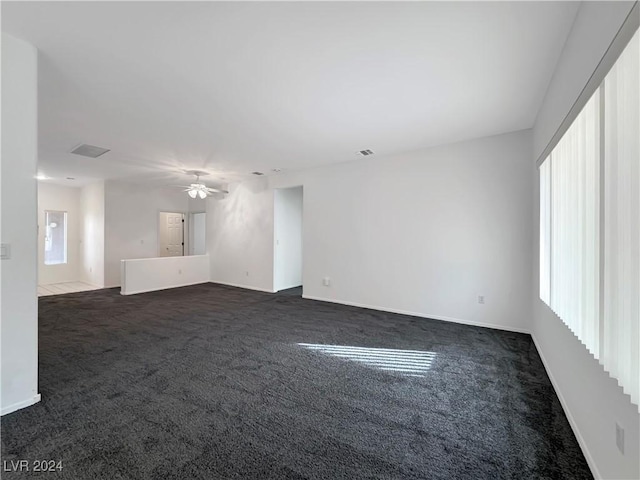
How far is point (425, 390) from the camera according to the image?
7.61 ft

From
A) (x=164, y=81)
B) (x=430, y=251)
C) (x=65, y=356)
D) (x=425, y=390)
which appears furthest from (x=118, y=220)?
(x=425, y=390)

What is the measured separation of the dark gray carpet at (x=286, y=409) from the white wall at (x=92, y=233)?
3962mm

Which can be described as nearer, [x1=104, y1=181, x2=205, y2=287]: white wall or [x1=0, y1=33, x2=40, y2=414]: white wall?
[x1=0, y1=33, x2=40, y2=414]: white wall

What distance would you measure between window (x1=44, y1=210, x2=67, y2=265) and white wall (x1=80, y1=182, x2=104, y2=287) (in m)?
0.41

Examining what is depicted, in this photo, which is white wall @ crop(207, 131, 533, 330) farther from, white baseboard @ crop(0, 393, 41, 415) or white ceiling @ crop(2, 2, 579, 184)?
white baseboard @ crop(0, 393, 41, 415)

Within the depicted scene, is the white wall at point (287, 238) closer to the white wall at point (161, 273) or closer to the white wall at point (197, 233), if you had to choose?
the white wall at point (161, 273)

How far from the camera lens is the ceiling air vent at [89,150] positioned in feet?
14.2

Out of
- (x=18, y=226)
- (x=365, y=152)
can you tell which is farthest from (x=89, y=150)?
(x=365, y=152)

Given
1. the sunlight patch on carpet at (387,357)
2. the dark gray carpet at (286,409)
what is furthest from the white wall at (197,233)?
the sunlight patch on carpet at (387,357)

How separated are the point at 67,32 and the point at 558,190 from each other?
3.95 m

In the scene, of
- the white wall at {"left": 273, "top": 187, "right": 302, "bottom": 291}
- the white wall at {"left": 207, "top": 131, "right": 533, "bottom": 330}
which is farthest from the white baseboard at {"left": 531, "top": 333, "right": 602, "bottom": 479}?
the white wall at {"left": 273, "top": 187, "right": 302, "bottom": 291}

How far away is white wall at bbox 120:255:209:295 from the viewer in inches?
246

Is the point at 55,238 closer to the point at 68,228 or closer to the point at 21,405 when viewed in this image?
the point at 68,228

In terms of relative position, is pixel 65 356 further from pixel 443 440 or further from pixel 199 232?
pixel 199 232
